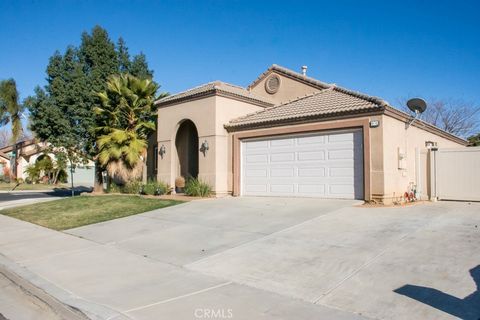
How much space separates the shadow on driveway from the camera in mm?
4645

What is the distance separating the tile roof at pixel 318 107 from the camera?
524 inches

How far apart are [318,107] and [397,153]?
3.22m

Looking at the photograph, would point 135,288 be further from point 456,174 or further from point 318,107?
point 456,174

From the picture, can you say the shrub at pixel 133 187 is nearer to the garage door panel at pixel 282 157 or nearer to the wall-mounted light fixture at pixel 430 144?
the garage door panel at pixel 282 157

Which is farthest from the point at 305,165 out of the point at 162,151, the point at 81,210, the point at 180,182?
the point at 81,210

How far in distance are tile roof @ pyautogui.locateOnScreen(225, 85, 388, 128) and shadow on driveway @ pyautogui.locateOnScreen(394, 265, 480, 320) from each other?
826 cm

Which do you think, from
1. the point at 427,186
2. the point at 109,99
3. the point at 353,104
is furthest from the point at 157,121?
the point at 427,186

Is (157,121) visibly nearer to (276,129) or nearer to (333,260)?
(276,129)

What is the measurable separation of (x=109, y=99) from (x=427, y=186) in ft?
50.9

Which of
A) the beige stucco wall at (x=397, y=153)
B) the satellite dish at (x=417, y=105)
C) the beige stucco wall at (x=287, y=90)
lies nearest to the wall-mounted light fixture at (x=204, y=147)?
the beige stucco wall at (x=287, y=90)

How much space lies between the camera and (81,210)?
48.3 feet

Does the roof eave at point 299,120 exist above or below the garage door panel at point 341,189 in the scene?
above

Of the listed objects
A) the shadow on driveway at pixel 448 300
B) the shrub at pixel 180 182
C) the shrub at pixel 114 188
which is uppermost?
the shrub at pixel 180 182

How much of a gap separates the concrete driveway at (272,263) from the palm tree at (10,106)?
3263cm
